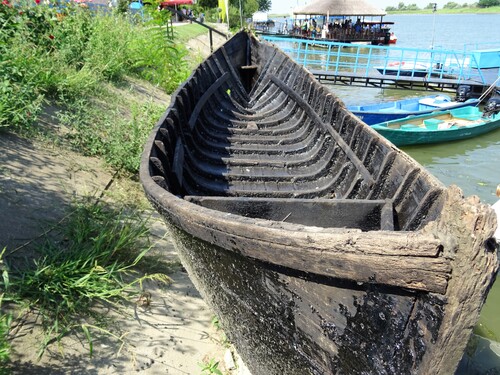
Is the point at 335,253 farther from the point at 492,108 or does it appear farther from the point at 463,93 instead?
the point at 463,93

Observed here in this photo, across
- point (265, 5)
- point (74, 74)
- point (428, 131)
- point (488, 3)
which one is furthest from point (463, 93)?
point (488, 3)

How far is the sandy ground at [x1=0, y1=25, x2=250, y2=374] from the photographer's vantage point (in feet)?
9.12

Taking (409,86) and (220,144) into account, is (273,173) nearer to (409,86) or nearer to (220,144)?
(220,144)

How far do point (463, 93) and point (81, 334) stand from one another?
16869 mm

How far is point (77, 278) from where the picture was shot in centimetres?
319

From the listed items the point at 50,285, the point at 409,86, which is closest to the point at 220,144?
the point at 50,285

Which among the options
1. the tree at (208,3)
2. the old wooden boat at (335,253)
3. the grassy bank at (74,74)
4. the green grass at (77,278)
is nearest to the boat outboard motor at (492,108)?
the grassy bank at (74,74)

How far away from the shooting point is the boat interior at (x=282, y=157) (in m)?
2.94

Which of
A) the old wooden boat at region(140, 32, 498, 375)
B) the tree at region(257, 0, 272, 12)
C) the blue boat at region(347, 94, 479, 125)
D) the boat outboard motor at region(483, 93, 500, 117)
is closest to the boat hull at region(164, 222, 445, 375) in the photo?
the old wooden boat at region(140, 32, 498, 375)

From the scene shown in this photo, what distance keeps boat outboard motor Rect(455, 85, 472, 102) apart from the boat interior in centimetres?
1122

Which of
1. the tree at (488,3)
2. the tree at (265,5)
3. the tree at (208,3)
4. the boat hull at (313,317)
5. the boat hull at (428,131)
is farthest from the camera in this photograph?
the tree at (488,3)

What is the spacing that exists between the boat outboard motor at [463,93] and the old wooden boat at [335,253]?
542 inches

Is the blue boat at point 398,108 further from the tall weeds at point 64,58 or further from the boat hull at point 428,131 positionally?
the tall weeds at point 64,58

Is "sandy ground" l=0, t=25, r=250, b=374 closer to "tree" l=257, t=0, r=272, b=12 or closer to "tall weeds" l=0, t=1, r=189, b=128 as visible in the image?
"tall weeds" l=0, t=1, r=189, b=128
